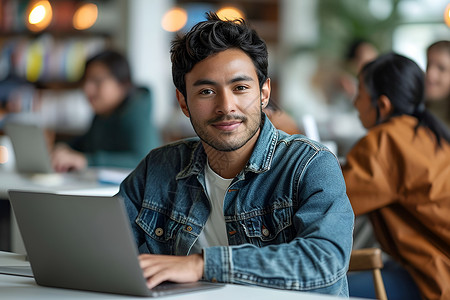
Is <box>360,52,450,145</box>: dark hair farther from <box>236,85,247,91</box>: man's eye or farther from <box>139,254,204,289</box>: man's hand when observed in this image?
<box>139,254,204,289</box>: man's hand

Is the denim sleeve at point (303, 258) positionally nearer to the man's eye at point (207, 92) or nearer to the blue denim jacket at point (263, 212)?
the blue denim jacket at point (263, 212)

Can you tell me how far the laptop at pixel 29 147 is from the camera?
3.12 meters

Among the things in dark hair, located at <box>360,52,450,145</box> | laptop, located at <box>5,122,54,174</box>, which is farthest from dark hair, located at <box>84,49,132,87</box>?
dark hair, located at <box>360,52,450,145</box>

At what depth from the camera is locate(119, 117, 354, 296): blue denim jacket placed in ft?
4.40

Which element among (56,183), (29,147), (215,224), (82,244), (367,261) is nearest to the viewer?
(82,244)

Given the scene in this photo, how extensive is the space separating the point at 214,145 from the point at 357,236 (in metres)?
1.75

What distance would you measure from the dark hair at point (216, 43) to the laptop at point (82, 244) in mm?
527

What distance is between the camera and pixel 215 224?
1.67m

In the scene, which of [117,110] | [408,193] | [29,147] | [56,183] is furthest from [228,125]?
[117,110]

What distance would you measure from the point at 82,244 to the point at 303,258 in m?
0.42

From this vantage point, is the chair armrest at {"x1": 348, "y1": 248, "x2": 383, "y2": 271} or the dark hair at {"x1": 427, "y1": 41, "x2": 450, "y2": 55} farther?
the dark hair at {"x1": 427, "y1": 41, "x2": 450, "y2": 55}

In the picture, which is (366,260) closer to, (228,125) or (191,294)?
(228,125)

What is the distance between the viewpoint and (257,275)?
1.33 m

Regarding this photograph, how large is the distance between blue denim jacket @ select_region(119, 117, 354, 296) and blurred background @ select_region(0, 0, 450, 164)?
4013 millimetres
